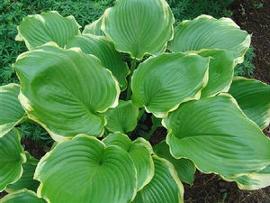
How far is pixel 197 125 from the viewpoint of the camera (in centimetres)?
186

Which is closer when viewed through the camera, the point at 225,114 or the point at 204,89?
the point at 225,114

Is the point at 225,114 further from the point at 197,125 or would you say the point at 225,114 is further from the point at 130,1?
the point at 130,1

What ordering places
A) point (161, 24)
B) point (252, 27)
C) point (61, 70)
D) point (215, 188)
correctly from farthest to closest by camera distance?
point (252, 27)
point (215, 188)
point (161, 24)
point (61, 70)

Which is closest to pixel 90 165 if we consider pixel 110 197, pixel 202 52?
pixel 110 197

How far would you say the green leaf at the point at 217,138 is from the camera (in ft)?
5.72

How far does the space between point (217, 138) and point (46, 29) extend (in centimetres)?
97

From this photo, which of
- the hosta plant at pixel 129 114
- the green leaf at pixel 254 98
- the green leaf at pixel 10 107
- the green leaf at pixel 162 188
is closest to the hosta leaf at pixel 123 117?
the hosta plant at pixel 129 114

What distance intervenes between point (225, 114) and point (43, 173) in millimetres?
718

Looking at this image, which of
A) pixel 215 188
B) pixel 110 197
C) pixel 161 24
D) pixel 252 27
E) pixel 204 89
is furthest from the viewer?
pixel 252 27

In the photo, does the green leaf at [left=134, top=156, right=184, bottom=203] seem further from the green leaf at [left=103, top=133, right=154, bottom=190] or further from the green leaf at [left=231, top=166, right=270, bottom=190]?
the green leaf at [left=231, top=166, right=270, bottom=190]

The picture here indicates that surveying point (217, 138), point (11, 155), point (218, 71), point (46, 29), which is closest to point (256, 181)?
point (217, 138)

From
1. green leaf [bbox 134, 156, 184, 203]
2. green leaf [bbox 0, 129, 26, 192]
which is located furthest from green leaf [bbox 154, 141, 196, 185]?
green leaf [bbox 0, 129, 26, 192]

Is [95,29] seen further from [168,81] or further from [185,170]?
[185,170]

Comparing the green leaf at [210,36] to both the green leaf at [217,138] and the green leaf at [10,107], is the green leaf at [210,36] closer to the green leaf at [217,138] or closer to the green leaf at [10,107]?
the green leaf at [217,138]
